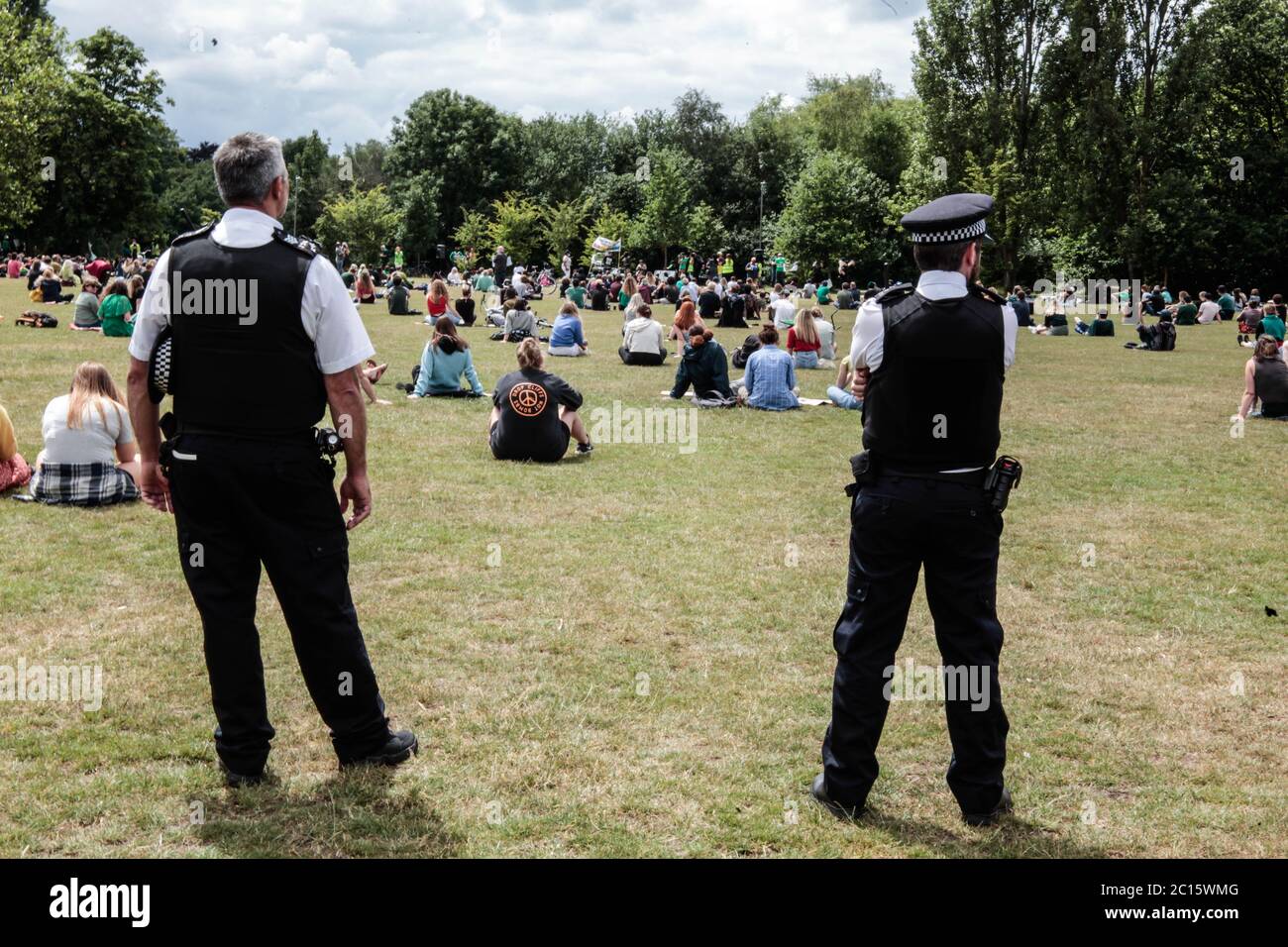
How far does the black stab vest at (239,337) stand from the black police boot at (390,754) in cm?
148

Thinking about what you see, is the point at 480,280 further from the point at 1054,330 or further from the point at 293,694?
the point at 293,694

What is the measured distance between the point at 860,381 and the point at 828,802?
5.73 ft

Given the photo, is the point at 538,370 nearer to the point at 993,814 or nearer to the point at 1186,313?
the point at 993,814

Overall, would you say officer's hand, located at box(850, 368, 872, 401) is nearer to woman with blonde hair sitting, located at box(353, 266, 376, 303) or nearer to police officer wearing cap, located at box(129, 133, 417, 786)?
police officer wearing cap, located at box(129, 133, 417, 786)

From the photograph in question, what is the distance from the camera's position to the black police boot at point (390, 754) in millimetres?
4914

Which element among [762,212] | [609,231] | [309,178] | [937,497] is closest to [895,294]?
[937,497]

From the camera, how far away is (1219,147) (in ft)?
166

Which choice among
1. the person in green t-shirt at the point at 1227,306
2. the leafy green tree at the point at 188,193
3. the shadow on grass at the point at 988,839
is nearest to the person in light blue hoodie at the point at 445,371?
the shadow on grass at the point at 988,839

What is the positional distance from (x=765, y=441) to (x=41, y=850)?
35.8 feet

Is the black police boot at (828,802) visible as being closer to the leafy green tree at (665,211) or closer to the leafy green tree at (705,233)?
the leafy green tree at (665,211)

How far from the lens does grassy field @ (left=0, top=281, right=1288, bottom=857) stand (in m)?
4.53

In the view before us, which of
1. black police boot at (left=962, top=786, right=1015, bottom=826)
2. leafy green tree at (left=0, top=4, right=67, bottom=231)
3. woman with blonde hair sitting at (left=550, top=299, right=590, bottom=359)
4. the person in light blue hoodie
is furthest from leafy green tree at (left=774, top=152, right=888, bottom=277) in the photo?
black police boot at (left=962, top=786, right=1015, bottom=826)

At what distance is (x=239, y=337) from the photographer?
14.1 ft
